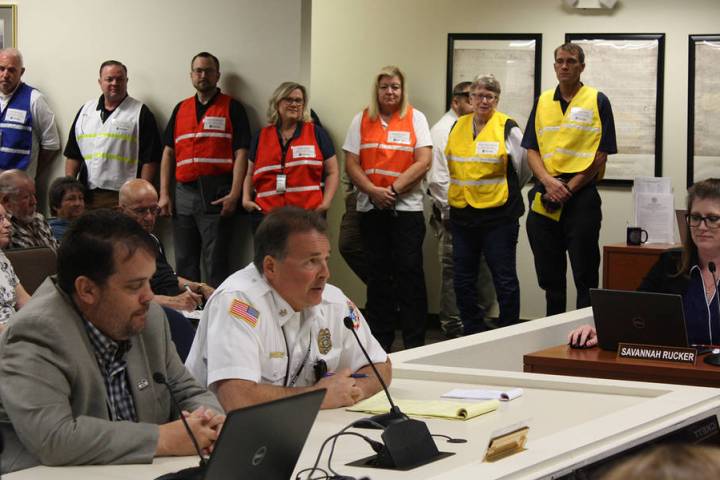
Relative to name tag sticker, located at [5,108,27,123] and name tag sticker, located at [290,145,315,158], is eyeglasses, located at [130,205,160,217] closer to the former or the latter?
name tag sticker, located at [290,145,315,158]

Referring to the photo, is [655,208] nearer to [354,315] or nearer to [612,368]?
[612,368]

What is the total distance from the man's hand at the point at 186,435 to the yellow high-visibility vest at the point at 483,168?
4503mm

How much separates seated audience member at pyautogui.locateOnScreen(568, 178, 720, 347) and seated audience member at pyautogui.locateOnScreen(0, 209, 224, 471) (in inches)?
77.7

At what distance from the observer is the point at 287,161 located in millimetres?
6633

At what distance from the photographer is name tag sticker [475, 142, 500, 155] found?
684 cm

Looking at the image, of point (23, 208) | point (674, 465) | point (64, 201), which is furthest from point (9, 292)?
point (674, 465)

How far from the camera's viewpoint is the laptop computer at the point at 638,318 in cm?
376

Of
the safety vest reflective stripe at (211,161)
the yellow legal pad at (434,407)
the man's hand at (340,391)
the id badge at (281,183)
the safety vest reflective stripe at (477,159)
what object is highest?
the safety vest reflective stripe at (477,159)

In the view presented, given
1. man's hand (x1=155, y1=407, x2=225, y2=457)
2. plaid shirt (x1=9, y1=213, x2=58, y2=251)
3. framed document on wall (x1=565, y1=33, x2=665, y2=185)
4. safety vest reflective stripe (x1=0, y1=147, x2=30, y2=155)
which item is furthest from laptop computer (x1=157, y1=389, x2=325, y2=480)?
framed document on wall (x1=565, y1=33, x2=665, y2=185)

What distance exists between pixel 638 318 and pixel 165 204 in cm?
390

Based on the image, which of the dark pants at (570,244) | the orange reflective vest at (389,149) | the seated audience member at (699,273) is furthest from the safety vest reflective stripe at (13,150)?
the seated audience member at (699,273)

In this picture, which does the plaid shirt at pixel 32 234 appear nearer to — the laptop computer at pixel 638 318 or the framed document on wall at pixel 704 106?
the laptop computer at pixel 638 318

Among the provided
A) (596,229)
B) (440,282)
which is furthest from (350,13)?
(596,229)

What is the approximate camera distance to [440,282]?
8.59 meters
